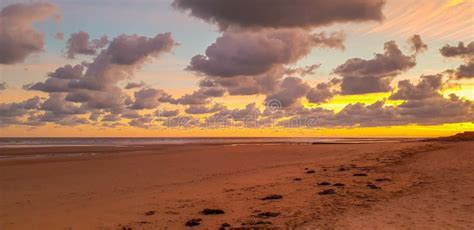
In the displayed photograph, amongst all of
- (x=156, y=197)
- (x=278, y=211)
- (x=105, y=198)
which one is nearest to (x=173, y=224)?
(x=278, y=211)

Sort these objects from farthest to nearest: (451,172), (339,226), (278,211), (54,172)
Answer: (54,172) → (451,172) → (278,211) → (339,226)

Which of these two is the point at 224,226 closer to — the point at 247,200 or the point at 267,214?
the point at 267,214

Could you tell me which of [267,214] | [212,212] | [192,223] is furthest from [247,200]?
[192,223]

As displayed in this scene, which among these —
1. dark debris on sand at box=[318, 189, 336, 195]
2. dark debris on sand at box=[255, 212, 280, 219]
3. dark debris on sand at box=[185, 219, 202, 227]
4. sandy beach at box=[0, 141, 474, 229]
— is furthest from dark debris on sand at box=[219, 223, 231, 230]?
dark debris on sand at box=[318, 189, 336, 195]

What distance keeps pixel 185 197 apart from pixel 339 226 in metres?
6.60

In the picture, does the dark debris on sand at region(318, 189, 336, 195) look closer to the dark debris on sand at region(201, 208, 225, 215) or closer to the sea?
the dark debris on sand at region(201, 208, 225, 215)

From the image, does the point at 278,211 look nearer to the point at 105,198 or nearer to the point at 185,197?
the point at 185,197

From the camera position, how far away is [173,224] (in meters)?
11.1

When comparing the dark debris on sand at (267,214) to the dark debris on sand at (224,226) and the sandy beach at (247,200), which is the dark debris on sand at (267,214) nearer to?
the sandy beach at (247,200)

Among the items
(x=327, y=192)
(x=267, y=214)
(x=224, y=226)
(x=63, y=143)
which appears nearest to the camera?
(x=224, y=226)

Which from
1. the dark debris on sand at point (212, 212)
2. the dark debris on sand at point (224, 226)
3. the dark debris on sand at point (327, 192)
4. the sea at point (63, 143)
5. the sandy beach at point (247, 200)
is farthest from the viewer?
the sea at point (63, 143)

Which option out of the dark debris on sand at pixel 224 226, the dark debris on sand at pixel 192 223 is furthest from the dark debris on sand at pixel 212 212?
the dark debris on sand at pixel 224 226

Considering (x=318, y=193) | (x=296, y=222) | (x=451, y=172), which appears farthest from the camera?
(x=451, y=172)

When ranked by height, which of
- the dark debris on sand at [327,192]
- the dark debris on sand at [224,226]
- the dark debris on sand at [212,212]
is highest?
the dark debris on sand at [327,192]
